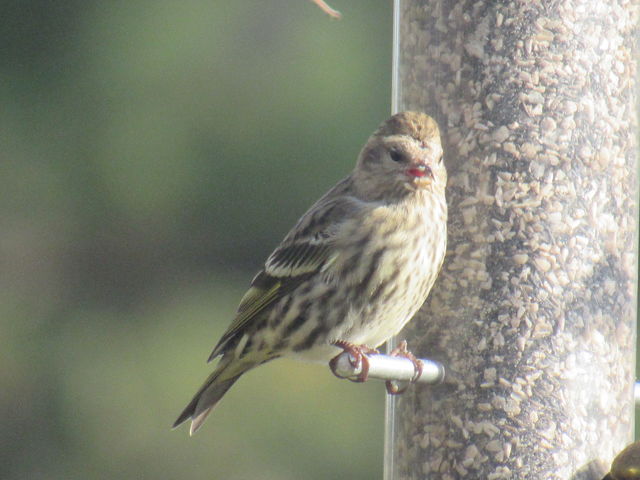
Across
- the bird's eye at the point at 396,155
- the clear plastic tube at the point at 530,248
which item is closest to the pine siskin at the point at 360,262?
the bird's eye at the point at 396,155

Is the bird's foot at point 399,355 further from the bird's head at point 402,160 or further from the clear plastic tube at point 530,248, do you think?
the bird's head at point 402,160

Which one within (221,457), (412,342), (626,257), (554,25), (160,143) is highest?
(554,25)

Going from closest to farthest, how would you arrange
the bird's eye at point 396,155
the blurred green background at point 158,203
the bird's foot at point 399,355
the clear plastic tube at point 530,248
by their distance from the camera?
1. the clear plastic tube at point 530,248
2. the bird's foot at point 399,355
3. the bird's eye at point 396,155
4. the blurred green background at point 158,203

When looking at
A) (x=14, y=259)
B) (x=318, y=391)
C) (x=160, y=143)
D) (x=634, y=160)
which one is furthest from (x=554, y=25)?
(x=14, y=259)

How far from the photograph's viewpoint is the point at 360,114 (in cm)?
1129

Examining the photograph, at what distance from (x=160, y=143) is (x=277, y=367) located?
6.55 ft

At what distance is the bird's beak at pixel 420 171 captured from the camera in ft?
19.1

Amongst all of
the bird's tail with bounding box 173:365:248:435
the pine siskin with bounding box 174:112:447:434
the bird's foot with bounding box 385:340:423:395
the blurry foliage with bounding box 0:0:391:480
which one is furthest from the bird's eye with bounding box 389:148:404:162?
the blurry foliage with bounding box 0:0:391:480

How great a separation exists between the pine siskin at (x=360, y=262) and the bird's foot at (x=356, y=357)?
16mm

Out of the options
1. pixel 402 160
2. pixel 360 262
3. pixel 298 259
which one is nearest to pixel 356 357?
pixel 360 262

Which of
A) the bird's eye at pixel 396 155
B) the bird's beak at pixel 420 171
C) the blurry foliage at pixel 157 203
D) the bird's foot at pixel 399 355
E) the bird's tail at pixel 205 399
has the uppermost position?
the bird's beak at pixel 420 171

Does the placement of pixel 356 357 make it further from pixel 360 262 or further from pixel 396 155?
pixel 396 155

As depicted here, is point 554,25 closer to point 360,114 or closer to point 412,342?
point 412,342

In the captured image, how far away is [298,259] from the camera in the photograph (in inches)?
242
